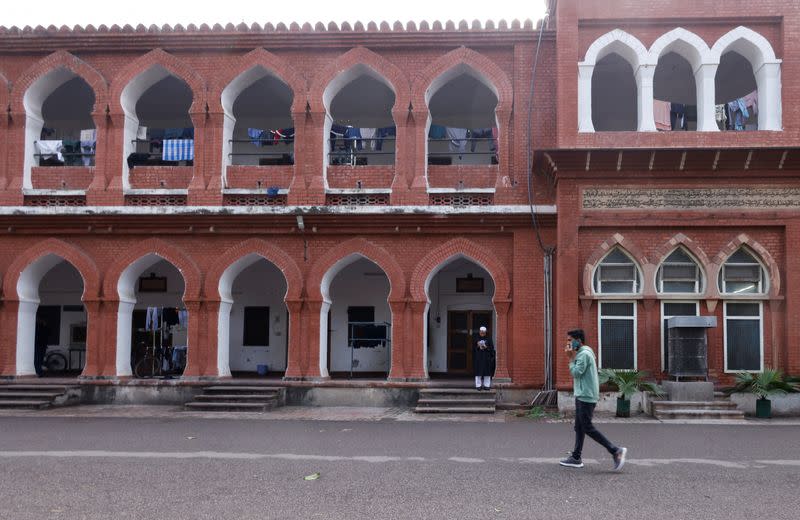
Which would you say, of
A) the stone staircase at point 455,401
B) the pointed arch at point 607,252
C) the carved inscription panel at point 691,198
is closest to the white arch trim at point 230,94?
the stone staircase at point 455,401

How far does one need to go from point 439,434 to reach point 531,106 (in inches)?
305

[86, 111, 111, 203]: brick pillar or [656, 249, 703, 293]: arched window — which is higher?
[86, 111, 111, 203]: brick pillar

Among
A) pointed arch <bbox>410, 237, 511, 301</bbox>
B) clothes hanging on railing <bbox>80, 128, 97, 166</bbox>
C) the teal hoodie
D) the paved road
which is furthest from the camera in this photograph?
clothes hanging on railing <bbox>80, 128, 97, 166</bbox>

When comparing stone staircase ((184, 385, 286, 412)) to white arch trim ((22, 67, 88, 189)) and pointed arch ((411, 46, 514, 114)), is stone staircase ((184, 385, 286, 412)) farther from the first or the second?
pointed arch ((411, 46, 514, 114))

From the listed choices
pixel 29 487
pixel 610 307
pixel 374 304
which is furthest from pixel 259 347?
pixel 29 487

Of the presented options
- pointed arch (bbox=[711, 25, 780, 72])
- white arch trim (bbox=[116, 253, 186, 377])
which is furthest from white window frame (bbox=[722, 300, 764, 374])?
white arch trim (bbox=[116, 253, 186, 377])

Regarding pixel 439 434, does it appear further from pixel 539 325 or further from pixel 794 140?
pixel 794 140

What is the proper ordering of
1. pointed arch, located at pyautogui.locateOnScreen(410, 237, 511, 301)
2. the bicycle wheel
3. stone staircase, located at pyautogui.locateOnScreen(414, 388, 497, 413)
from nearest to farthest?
1. stone staircase, located at pyautogui.locateOnScreen(414, 388, 497, 413)
2. pointed arch, located at pyautogui.locateOnScreen(410, 237, 511, 301)
3. the bicycle wheel

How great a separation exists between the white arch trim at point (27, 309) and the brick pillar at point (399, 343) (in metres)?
6.81

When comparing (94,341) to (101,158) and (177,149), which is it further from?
(177,149)

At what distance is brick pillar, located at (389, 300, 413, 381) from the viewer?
1670cm

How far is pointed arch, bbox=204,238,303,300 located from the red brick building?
42 millimetres

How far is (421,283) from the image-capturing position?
1677 centimetres

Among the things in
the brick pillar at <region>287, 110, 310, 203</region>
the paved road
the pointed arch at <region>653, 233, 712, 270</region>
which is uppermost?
the brick pillar at <region>287, 110, 310, 203</region>
